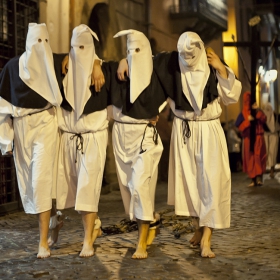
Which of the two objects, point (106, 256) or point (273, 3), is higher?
point (273, 3)

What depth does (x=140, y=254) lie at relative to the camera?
5.63m

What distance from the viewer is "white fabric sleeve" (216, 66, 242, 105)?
5.80 meters

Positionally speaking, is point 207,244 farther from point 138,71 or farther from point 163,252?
point 138,71

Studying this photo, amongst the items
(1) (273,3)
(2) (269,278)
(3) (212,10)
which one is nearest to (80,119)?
(2) (269,278)

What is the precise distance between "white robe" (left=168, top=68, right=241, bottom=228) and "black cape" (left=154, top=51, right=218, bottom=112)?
68mm

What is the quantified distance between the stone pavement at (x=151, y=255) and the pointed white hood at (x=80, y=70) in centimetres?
139

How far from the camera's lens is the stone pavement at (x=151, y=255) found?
16.4ft

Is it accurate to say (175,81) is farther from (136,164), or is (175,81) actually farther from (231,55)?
(231,55)

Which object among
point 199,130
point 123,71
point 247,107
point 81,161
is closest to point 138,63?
point 123,71

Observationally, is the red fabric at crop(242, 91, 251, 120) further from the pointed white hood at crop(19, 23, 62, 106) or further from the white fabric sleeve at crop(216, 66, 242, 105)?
the pointed white hood at crop(19, 23, 62, 106)

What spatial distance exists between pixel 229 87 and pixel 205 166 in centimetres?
77

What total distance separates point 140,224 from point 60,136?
121cm

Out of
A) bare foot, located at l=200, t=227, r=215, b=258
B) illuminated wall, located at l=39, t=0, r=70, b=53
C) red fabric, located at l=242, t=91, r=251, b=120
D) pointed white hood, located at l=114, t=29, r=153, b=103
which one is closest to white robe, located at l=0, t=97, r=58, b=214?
pointed white hood, located at l=114, t=29, r=153, b=103

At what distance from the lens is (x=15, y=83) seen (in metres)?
5.92
